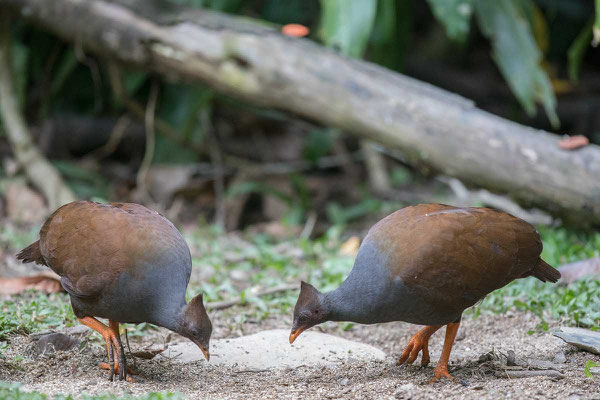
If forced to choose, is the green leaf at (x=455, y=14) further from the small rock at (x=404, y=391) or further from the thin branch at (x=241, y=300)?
the small rock at (x=404, y=391)

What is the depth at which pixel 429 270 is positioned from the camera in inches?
146

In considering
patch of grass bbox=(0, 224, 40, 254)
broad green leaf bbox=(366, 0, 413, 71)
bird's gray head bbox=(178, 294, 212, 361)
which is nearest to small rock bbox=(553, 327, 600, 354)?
bird's gray head bbox=(178, 294, 212, 361)

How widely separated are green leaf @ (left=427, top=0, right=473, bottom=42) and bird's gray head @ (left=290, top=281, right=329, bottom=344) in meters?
3.69

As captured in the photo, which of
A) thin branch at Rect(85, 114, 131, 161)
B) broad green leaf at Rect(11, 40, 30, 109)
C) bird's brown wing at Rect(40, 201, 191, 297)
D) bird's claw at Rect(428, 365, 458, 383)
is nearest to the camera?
bird's brown wing at Rect(40, 201, 191, 297)

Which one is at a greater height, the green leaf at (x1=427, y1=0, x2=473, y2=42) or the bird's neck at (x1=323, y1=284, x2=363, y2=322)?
the green leaf at (x1=427, y1=0, x2=473, y2=42)

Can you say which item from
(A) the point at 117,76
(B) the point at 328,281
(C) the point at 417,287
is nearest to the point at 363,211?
(B) the point at 328,281

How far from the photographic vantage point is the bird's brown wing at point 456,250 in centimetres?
372

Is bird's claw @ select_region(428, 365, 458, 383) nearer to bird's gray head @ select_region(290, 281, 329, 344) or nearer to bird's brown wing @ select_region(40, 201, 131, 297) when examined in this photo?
bird's gray head @ select_region(290, 281, 329, 344)

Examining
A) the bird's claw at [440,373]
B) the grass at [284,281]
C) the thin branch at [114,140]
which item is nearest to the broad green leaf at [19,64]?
the thin branch at [114,140]

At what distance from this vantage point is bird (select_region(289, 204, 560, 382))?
3723 millimetres

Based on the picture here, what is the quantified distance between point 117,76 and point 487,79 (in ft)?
20.5

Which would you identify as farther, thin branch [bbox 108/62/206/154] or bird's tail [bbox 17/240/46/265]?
thin branch [bbox 108/62/206/154]

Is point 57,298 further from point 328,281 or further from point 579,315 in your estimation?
point 579,315

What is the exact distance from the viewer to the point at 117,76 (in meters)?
7.68
